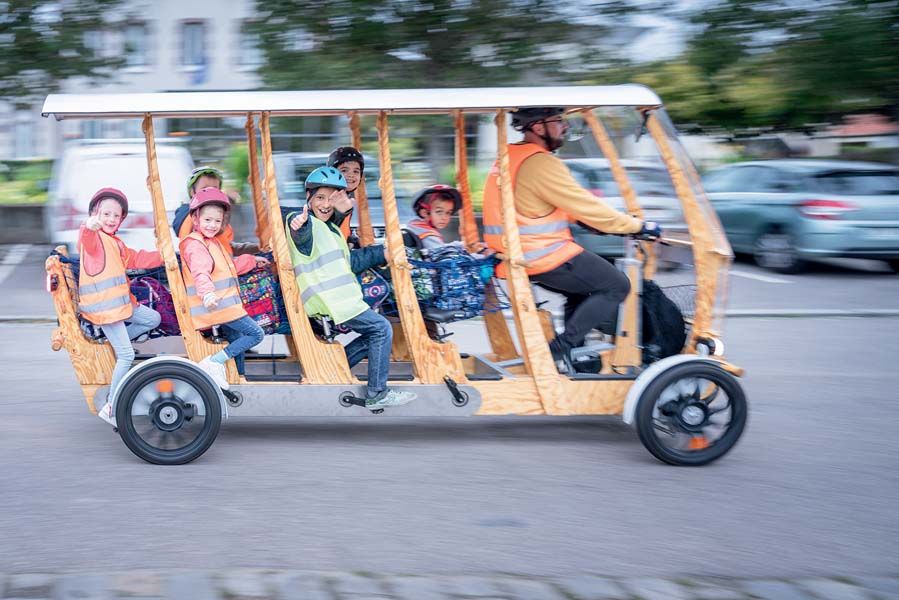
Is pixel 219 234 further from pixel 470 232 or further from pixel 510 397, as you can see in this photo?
pixel 510 397

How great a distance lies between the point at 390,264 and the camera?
236 inches

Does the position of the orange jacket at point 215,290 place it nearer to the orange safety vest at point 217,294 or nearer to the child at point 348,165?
the orange safety vest at point 217,294

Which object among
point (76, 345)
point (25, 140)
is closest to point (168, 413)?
point (76, 345)

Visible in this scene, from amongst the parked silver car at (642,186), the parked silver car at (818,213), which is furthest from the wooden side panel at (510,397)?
the parked silver car at (818,213)

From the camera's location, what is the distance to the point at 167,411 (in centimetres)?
570

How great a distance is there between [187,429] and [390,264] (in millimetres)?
1395

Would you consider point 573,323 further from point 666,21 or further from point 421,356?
point 666,21

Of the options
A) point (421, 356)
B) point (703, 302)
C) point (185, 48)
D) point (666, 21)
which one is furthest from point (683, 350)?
point (185, 48)

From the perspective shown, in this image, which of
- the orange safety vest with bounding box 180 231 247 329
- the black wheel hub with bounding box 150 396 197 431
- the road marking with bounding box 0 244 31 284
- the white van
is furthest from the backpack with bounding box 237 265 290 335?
the road marking with bounding box 0 244 31 284

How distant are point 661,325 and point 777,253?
9.19 m

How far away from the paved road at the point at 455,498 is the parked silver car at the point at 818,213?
279 inches

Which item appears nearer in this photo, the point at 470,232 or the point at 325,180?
the point at 325,180

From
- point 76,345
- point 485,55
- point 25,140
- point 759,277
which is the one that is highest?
point 25,140

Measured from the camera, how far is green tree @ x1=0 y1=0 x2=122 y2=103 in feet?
51.9
